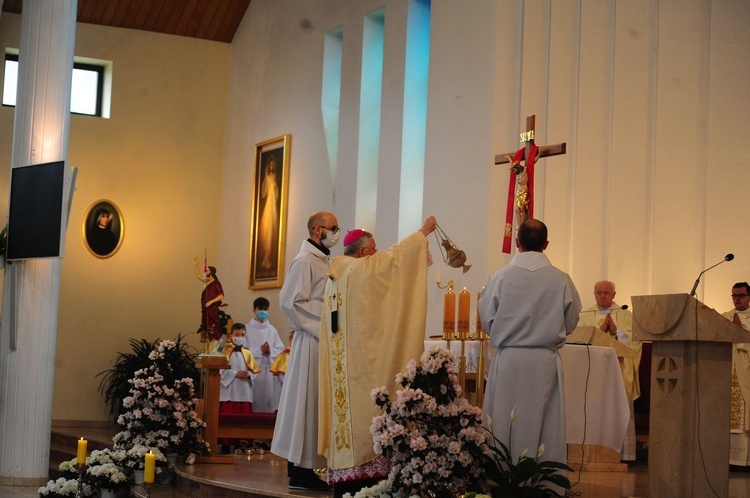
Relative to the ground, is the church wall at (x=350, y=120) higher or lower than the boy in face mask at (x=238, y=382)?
higher

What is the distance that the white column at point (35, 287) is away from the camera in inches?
398

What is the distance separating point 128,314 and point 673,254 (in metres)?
8.44

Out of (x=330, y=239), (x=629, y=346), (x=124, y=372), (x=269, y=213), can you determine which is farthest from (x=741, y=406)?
(x=124, y=372)

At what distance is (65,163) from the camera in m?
9.74

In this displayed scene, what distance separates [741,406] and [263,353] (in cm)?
564

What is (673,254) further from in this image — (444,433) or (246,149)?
(246,149)

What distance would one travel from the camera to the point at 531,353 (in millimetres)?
5961

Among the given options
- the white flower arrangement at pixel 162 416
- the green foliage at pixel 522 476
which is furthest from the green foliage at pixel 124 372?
the green foliage at pixel 522 476

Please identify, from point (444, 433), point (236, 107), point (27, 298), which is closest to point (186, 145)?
point (236, 107)

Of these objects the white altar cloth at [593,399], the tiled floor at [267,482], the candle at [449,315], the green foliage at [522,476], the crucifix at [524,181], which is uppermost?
the crucifix at [524,181]

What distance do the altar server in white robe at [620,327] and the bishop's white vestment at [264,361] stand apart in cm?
400

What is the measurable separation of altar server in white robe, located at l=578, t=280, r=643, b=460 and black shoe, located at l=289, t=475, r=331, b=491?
3272 millimetres

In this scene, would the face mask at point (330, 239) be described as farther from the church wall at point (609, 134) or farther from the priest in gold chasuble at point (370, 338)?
the church wall at point (609, 134)

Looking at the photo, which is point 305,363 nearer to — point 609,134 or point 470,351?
point 470,351
